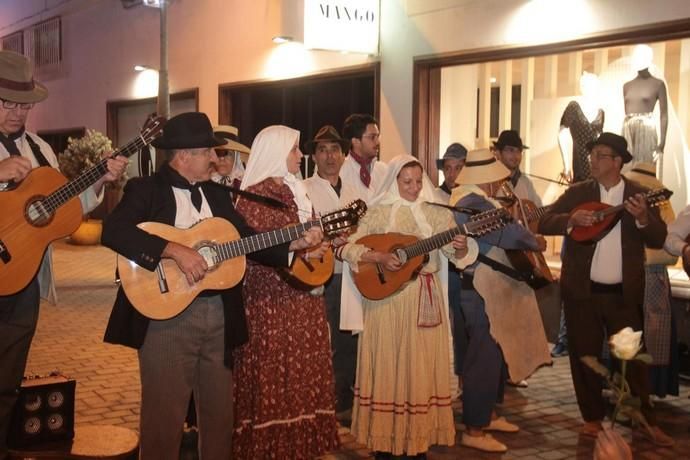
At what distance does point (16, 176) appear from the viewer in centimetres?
391

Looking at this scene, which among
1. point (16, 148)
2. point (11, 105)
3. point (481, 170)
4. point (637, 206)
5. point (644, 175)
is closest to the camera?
point (11, 105)

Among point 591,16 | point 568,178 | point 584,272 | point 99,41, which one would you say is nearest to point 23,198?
point 584,272

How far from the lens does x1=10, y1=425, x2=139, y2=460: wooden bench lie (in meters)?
4.27

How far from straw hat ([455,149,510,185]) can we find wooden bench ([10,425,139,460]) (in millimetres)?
2673

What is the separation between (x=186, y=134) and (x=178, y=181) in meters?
0.24

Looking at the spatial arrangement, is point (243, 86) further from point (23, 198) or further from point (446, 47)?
point (23, 198)

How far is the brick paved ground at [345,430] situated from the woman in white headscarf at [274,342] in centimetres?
70

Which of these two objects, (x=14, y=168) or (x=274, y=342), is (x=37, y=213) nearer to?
(x=14, y=168)

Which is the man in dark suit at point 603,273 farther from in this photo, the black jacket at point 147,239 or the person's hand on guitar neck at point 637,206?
the black jacket at point 147,239

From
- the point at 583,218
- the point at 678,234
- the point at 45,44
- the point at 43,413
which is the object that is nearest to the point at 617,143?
the point at 583,218

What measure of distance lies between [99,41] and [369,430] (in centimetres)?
1403

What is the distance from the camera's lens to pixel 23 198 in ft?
13.0

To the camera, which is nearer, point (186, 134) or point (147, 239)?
point (147, 239)

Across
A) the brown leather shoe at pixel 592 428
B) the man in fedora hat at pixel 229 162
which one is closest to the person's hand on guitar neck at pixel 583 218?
the brown leather shoe at pixel 592 428
